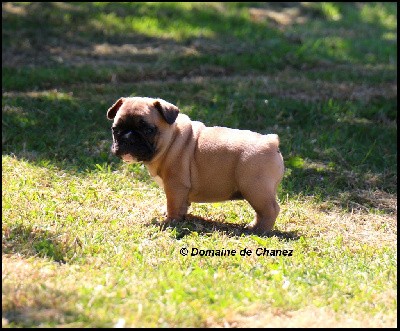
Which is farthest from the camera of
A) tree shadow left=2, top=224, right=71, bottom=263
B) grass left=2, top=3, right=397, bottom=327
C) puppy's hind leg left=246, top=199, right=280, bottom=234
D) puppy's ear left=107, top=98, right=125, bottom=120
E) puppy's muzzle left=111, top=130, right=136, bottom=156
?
puppy's ear left=107, top=98, right=125, bottom=120

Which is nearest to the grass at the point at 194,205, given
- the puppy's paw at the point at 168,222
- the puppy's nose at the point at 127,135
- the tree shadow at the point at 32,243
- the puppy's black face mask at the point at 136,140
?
the tree shadow at the point at 32,243

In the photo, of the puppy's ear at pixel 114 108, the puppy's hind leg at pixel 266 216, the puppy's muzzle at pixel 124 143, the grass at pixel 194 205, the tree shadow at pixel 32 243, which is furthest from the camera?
the puppy's ear at pixel 114 108

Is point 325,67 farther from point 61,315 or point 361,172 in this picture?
point 61,315

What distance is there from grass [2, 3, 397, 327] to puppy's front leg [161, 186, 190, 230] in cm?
18

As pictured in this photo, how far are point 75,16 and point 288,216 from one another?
9.34m

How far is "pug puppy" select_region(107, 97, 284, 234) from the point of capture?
258 inches

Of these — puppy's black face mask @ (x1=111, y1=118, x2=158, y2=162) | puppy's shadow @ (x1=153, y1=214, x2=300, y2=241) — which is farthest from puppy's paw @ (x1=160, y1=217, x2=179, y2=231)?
puppy's black face mask @ (x1=111, y1=118, x2=158, y2=162)

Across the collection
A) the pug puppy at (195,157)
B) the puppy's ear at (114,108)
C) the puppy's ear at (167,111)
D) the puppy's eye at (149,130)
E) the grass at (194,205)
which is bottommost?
the grass at (194,205)

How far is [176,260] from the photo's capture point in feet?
19.4

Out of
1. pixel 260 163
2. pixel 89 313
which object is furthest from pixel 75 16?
pixel 89 313

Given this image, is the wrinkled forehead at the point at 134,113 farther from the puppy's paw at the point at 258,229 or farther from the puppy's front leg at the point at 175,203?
the puppy's paw at the point at 258,229

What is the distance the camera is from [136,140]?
652 cm

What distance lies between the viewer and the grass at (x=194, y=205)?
5043 millimetres

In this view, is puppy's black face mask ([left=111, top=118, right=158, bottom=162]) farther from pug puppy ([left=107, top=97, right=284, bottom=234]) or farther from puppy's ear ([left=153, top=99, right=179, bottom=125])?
puppy's ear ([left=153, top=99, right=179, bottom=125])
